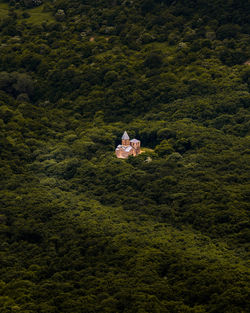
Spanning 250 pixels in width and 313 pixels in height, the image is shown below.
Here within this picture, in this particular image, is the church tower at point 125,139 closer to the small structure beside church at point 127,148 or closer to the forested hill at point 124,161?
the small structure beside church at point 127,148

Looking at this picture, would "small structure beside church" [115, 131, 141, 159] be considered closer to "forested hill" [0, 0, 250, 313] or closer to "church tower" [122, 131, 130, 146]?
"church tower" [122, 131, 130, 146]

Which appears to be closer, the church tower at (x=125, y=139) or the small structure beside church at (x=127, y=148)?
the small structure beside church at (x=127, y=148)

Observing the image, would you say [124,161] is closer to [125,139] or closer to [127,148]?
[127,148]

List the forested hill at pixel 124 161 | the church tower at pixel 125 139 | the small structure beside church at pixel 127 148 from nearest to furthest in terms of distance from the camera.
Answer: the forested hill at pixel 124 161 < the small structure beside church at pixel 127 148 < the church tower at pixel 125 139

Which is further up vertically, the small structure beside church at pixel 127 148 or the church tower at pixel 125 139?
the church tower at pixel 125 139

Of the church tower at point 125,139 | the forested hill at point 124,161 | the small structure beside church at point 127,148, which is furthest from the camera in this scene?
the church tower at point 125,139

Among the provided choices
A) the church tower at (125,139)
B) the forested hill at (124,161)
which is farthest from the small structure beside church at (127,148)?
the forested hill at (124,161)

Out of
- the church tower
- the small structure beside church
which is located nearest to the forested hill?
the small structure beside church
